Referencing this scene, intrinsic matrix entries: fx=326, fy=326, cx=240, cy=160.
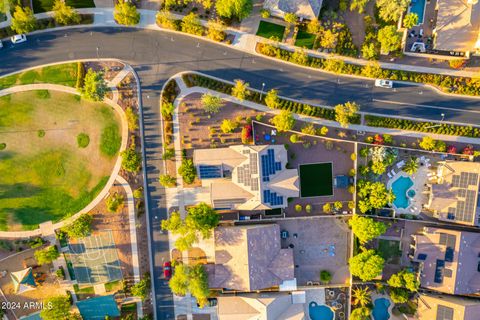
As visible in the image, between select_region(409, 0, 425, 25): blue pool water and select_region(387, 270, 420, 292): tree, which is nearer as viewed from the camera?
select_region(387, 270, 420, 292): tree

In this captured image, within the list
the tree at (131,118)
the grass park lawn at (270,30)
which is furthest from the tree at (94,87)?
the grass park lawn at (270,30)

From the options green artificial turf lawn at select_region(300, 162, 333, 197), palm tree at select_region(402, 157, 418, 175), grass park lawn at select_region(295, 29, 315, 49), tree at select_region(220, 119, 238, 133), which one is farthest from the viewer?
green artificial turf lawn at select_region(300, 162, 333, 197)

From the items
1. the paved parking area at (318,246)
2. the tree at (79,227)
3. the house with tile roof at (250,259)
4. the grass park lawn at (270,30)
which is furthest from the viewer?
the paved parking area at (318,246)

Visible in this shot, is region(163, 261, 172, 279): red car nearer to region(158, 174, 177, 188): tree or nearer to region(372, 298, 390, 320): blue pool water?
region(158, 174, 177, 188): tree

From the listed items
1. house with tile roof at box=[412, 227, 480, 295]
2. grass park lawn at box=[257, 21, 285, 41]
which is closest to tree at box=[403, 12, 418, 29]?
grass park lawn at box=[257, 21, 285, 41]

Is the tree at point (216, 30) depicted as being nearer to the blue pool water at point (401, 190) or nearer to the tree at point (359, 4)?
the tree at point (359, 4)

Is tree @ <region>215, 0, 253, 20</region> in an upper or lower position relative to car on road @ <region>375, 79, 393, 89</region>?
upper
